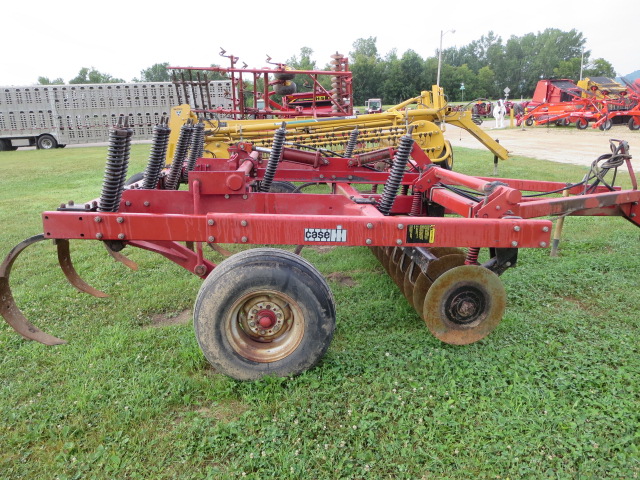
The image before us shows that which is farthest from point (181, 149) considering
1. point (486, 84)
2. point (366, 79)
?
point (486, 84)

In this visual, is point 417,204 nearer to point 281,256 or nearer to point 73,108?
point 281,256

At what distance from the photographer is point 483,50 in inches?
3848

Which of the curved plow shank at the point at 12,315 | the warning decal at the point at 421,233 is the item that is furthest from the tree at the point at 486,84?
the curved plow shank at the point at 12,315

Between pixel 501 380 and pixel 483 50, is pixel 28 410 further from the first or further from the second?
pixel 483 50

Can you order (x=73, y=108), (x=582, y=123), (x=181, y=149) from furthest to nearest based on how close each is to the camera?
1. (x=582, y=123)
2. (x=73, y=108)
3. (x=181, y=149)

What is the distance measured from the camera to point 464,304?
3.20m

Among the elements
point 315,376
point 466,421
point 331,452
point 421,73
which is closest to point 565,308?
point 466,421

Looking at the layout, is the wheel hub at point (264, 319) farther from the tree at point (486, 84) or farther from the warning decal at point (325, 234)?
the tree at point (486, 84)

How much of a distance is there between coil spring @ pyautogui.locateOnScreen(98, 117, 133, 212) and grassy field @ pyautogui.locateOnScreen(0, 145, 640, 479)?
112 cm

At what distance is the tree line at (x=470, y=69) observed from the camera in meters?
59.4

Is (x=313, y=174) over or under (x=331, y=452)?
over

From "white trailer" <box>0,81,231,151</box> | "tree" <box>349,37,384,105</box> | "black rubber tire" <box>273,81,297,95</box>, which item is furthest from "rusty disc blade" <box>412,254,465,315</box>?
"tree" <box>349,37,384,105</box>

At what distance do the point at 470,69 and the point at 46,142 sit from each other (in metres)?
77.3

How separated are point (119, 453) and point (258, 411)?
2.45 feet
